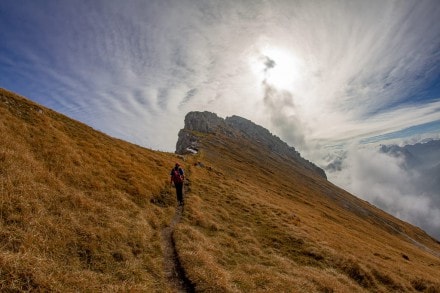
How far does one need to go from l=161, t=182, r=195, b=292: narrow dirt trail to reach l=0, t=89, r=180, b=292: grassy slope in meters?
0.49

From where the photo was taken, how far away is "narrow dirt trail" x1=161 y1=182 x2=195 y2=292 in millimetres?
14031

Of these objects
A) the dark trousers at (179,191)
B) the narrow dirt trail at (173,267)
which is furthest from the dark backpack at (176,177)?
the narrow dirt trail at (173,267)

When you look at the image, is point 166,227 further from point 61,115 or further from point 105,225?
point 61,115

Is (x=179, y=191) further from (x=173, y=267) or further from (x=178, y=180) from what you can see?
(x=173, y=267)

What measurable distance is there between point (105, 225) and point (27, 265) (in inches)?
261

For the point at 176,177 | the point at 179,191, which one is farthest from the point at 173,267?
the point at 176,177

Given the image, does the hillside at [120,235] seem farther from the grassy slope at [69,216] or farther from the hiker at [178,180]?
the hiker at [178,180]

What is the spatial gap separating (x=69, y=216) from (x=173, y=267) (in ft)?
22.3

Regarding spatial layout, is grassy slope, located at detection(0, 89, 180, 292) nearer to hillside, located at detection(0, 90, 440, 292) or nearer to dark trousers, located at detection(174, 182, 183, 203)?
hillside, located at detection(0, 90, 440, 292)

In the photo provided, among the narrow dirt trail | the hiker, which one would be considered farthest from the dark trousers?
the narrow dirt trail

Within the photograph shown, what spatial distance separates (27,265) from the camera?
10453mm

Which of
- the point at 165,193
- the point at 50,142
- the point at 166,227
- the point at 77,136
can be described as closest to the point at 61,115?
the point at 77,136

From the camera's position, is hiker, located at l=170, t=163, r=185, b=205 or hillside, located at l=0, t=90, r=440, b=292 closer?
hillside, located at l=0, t=90, r=440, b=292

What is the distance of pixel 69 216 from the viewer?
1592cm
